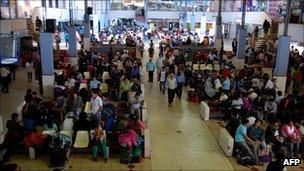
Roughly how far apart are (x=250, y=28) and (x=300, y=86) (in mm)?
20283

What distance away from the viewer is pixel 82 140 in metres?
8.91

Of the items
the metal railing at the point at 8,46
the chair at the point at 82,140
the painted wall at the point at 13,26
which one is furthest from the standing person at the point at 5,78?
the chair at the point at 82,140

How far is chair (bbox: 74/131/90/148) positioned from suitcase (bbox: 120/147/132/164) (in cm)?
96

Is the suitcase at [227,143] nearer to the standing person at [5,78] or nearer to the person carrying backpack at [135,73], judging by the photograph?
the person carrying backpack at [135,73]

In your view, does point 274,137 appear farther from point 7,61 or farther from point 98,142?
point 7,61

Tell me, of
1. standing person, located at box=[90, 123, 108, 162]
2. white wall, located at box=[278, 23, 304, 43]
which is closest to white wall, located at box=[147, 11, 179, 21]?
white wall, located at box=[278, 23, 304, 43]

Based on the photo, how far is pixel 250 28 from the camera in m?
35.2

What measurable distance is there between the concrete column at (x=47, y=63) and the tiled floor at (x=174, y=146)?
1.14 meters

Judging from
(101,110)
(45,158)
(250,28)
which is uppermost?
A: (250,28)

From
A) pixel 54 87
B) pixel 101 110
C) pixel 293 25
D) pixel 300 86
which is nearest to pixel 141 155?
pixel 101 110

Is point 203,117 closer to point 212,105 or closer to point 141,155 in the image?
point 212,105

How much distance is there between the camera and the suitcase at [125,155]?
835 cm

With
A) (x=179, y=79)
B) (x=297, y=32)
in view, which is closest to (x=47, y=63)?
(x=179, y=79)

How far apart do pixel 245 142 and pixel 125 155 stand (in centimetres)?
291
